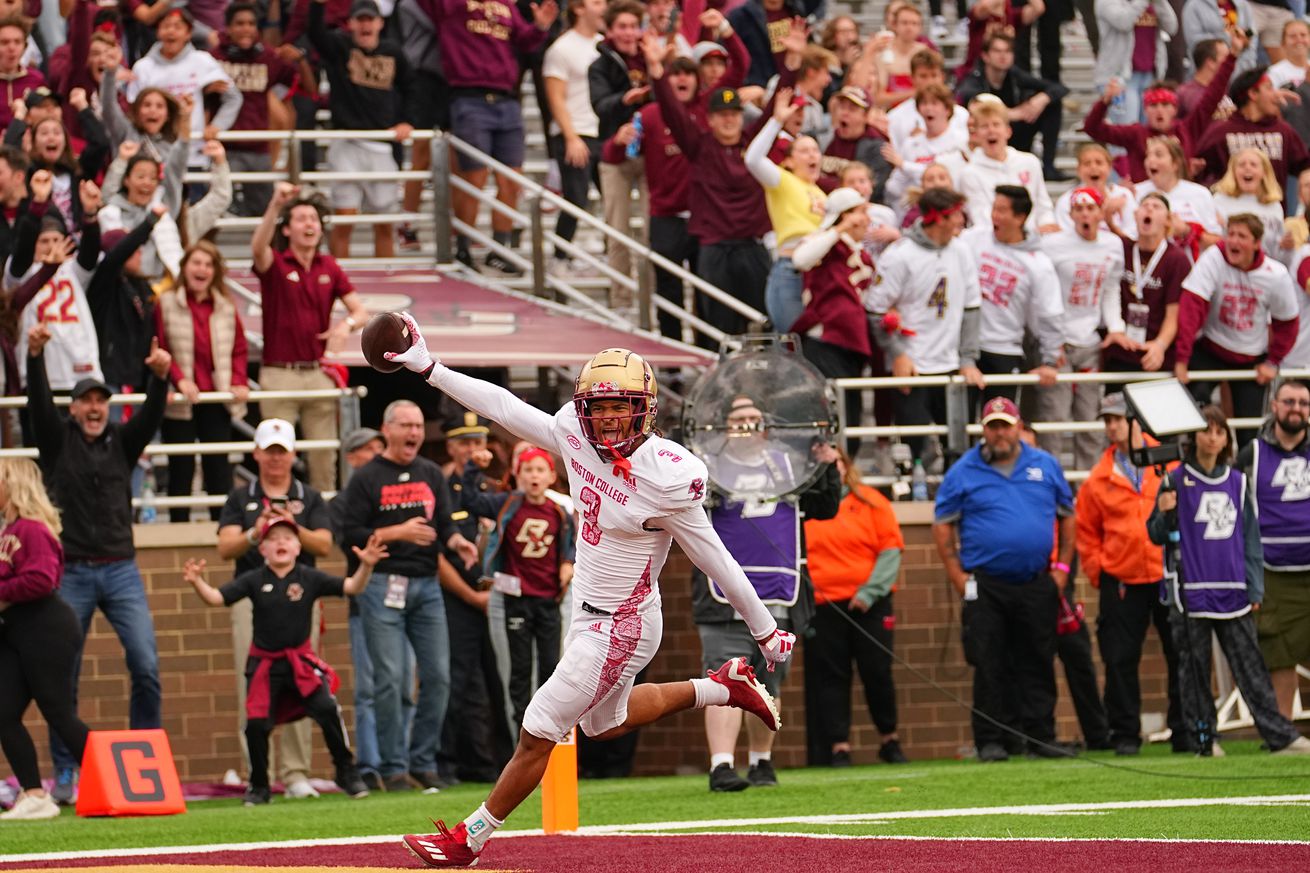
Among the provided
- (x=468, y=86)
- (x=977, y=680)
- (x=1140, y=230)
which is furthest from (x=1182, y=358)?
(x=468, y=86)

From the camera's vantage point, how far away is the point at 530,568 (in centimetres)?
1298

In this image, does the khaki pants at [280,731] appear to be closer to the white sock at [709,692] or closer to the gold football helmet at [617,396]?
the white sock at [709,692]

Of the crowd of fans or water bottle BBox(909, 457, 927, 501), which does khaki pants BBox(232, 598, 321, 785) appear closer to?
the crowd of fans

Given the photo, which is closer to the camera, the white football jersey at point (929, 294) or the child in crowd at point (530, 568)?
the child in crowd at point (530, 568)

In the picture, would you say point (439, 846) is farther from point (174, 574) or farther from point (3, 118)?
point (3, 118)

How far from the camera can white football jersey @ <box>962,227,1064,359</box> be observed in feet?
47.6

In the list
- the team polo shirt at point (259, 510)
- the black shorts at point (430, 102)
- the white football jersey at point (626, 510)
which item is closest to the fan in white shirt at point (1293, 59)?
the black shorts at point (430, 102)

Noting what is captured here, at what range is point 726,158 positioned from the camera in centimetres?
1518

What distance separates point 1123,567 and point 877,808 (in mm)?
3897

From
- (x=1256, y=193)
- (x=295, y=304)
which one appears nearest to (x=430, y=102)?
(x=295, y=304)

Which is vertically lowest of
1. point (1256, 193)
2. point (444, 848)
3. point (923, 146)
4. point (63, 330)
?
point (444, 848)

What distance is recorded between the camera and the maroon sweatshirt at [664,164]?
15.7 m

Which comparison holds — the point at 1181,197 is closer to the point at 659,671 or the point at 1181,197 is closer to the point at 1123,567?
the point at 1123,567

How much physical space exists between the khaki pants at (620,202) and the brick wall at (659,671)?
2.96m
